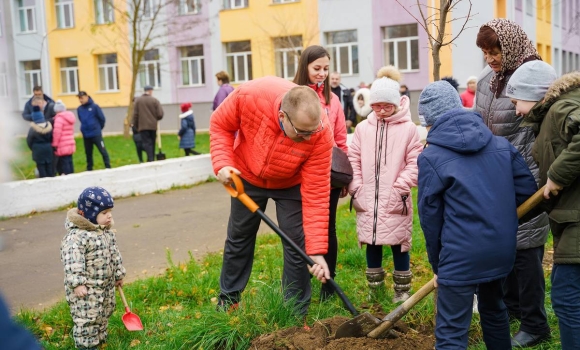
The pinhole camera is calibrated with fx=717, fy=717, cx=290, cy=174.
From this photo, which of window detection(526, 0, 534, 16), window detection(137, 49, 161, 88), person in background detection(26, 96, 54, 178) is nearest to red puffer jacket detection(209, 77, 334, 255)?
person in background detection(26, 96, 54, 178)

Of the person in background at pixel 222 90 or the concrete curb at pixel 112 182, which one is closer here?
the concrete curb at pixel 112 182

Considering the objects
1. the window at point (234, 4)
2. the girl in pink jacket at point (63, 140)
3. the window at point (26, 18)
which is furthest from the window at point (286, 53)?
the girl in pink jacket at point (63, 140)

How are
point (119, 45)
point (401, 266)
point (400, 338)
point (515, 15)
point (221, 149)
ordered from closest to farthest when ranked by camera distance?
1. point (400, 338)
2. point (221, 149)
3. point (401, 266)
4. point (515, 15)
5. point (119, 45)

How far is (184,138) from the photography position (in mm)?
17172

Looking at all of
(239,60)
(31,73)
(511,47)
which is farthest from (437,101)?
(31,73)

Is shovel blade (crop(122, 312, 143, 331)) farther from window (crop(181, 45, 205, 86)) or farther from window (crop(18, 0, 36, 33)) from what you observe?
window (crop(18, 0, 36, 33))

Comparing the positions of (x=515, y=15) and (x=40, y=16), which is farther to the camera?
(x=40, y=16)

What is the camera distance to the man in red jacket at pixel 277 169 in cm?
430

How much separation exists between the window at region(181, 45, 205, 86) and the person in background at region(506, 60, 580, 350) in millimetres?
29611

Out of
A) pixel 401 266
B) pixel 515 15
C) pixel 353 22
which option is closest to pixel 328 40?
pixel 353 22

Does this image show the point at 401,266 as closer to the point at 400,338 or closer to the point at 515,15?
the point at 400,338

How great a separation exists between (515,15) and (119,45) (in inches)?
693

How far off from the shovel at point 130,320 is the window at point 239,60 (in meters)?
27.3

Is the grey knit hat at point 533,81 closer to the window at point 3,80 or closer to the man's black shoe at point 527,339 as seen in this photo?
the man's black shoe at point 527,339
